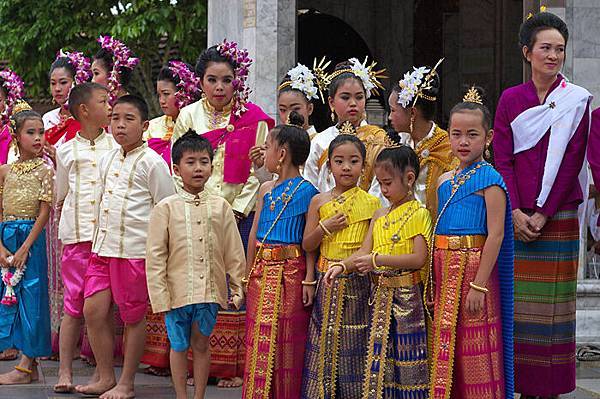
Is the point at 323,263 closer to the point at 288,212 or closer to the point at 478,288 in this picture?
the point at 288,212

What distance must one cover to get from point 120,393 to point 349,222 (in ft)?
5.89

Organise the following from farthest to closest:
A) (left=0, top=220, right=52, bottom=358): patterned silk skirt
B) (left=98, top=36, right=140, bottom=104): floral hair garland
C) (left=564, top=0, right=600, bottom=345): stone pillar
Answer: (left=564, top=0, right=600, bottom=345): stone pillar
(left=98, top=36, right=140, bottom=104): floral hair garland
(left=0, top=220, right=52, bottom=358): patterned silk skirt

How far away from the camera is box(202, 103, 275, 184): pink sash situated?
7379mm

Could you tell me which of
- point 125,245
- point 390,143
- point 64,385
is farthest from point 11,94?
point 390,143

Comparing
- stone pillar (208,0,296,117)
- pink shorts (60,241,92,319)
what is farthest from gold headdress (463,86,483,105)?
stone pillar (208,0,296,117)

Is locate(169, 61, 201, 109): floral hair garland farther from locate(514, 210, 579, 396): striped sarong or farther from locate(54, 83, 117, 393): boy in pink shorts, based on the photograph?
locate(514, 210, 579, 396): striped sarong

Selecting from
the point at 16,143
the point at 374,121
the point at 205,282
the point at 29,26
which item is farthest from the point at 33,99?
the point at 205,282

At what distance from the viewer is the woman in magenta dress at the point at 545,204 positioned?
620 cm

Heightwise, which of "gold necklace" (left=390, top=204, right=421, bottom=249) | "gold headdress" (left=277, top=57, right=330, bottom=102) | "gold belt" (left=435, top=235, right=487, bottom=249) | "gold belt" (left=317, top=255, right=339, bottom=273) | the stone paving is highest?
"gold headdress" (left=277, top=57, right=330, bottom=102)

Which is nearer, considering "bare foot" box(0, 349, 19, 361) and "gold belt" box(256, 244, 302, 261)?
"gold belt" box(256, 244, 302, 261)

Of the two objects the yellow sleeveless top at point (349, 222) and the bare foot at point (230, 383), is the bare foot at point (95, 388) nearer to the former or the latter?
the bare foot at point (230, 383)

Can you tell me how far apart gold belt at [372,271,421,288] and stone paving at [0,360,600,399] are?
1.51 m

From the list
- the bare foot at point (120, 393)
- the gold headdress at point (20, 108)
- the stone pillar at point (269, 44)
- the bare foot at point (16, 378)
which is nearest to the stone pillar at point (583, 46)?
the stone pillar at point (269, 44)

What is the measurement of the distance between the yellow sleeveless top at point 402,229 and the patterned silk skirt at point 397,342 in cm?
15
